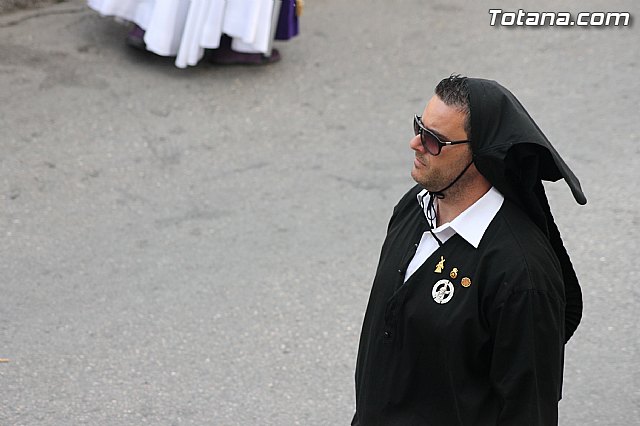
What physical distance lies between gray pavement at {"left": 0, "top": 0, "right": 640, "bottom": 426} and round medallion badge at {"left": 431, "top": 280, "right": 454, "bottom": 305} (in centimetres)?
180

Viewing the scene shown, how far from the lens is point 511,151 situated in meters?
2.63

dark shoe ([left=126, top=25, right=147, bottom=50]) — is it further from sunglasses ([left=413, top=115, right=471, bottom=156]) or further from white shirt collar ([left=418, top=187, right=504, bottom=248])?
white shirt collar ([left=418, top=187, right=504, bottom=248])

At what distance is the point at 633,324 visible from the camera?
16.6 feet

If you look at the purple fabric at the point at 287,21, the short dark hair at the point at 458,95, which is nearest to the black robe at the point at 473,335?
the short dark hair at the point at 458,95

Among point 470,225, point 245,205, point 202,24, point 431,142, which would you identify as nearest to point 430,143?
point 431,142

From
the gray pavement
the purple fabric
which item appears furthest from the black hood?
the purple fabric

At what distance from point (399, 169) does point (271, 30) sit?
1.80m

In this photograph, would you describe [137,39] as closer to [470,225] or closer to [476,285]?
[470,225]

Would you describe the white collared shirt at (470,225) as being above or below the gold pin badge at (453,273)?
above

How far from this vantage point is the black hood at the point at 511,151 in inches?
104

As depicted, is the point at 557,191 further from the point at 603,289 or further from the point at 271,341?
the point at 271,341

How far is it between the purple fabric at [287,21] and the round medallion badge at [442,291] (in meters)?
5.10

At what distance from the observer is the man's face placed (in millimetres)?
2711

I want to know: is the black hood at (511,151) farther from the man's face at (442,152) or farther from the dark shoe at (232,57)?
the dark shoe at (232,57)
